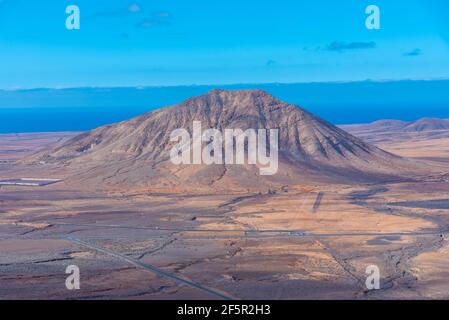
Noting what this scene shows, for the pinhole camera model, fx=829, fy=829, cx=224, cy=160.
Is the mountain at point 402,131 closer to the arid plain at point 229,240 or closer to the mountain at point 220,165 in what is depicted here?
the mountain at point 220,165

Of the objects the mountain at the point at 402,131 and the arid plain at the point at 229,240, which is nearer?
the arid plain at the point at 229,240

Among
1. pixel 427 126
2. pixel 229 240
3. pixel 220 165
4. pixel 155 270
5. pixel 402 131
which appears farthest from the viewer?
pixel 427 126

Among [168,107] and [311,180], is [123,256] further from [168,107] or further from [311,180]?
[168,107]

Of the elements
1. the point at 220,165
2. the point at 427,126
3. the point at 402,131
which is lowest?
the point at 220,165

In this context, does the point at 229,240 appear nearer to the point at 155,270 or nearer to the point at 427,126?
the point at 155,270

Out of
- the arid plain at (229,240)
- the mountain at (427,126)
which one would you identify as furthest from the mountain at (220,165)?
the mountain at (427,126)

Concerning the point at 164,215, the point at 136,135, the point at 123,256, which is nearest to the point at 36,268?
the point at 123,256

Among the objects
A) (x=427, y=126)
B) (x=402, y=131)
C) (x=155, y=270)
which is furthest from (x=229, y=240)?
(x=427, y=126)
